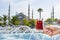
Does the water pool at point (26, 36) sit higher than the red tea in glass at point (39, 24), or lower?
lower

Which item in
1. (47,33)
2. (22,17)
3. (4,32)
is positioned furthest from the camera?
(22,17)

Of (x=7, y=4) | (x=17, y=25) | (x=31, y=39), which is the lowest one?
(x=31, y=39)

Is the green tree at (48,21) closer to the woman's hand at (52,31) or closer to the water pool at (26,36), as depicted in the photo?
the woman's hand at (52,31)

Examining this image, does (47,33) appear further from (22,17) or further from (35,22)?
(22,17)

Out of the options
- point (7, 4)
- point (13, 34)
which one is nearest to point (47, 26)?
point (13, 34)

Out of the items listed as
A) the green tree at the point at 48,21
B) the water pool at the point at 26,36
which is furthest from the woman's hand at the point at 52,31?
the green tree at the point at 48,21

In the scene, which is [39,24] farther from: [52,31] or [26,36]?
[26,36]

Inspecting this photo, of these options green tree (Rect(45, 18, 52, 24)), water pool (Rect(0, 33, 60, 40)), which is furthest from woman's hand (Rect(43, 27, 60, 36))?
green tree (Rect(45, 18, 52, 24))

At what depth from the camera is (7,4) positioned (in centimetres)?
661

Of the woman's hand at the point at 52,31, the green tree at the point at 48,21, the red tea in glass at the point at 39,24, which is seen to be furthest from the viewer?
the green tree at the point at 48,21

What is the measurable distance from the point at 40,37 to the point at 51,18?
39.4 inches

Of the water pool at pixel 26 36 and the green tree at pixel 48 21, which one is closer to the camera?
the water pool at pixel 26 36

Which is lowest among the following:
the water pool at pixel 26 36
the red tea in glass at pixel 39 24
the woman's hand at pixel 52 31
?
the water pool at pixel 26 36

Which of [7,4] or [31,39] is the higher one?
[7,4]
